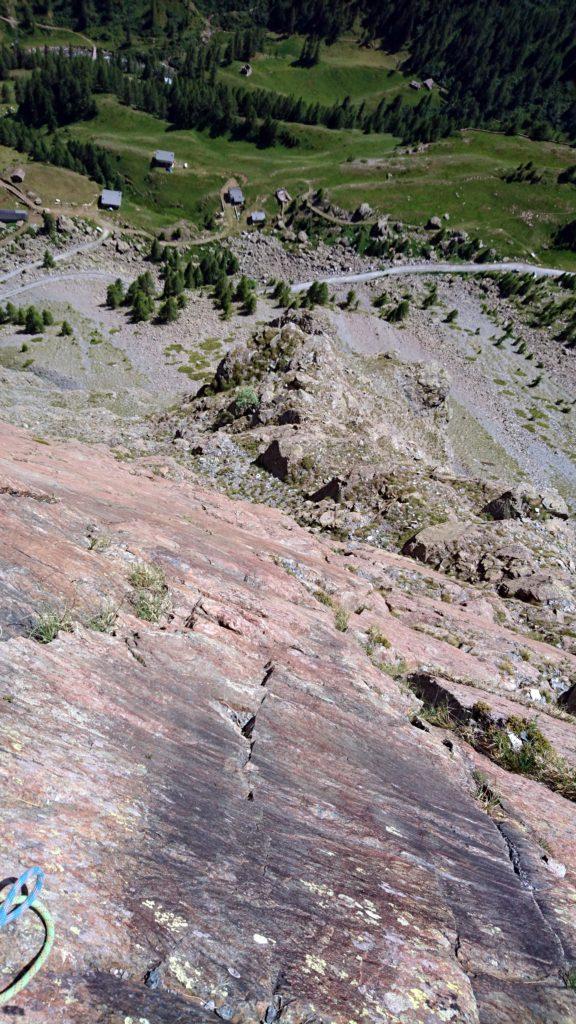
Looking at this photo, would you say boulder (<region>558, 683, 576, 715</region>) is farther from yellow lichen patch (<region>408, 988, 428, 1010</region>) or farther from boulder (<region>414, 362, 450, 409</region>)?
boulder (<region>414, 362, 450, 409</region>)

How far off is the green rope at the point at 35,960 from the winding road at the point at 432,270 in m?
135

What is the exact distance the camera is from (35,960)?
16.4ft

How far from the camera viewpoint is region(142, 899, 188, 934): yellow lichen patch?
241 inches

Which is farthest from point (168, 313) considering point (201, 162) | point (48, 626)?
point (48, 626)

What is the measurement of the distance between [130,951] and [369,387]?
66178mm

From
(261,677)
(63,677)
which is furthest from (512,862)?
(63,677)

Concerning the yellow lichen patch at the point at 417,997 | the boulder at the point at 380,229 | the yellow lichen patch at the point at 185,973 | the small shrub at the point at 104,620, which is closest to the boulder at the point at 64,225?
the boulder at the point at 380,229

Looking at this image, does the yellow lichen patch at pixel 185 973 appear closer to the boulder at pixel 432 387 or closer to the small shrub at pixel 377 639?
the small shrub at pixel 377 639

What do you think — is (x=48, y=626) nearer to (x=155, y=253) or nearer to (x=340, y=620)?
(x=340, y=620)

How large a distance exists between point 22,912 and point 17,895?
273mm

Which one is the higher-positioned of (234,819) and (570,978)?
(234,819)

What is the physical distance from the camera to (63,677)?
8586mm

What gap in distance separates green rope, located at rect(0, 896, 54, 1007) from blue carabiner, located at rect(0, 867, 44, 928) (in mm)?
128

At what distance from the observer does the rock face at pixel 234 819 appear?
235 inches
